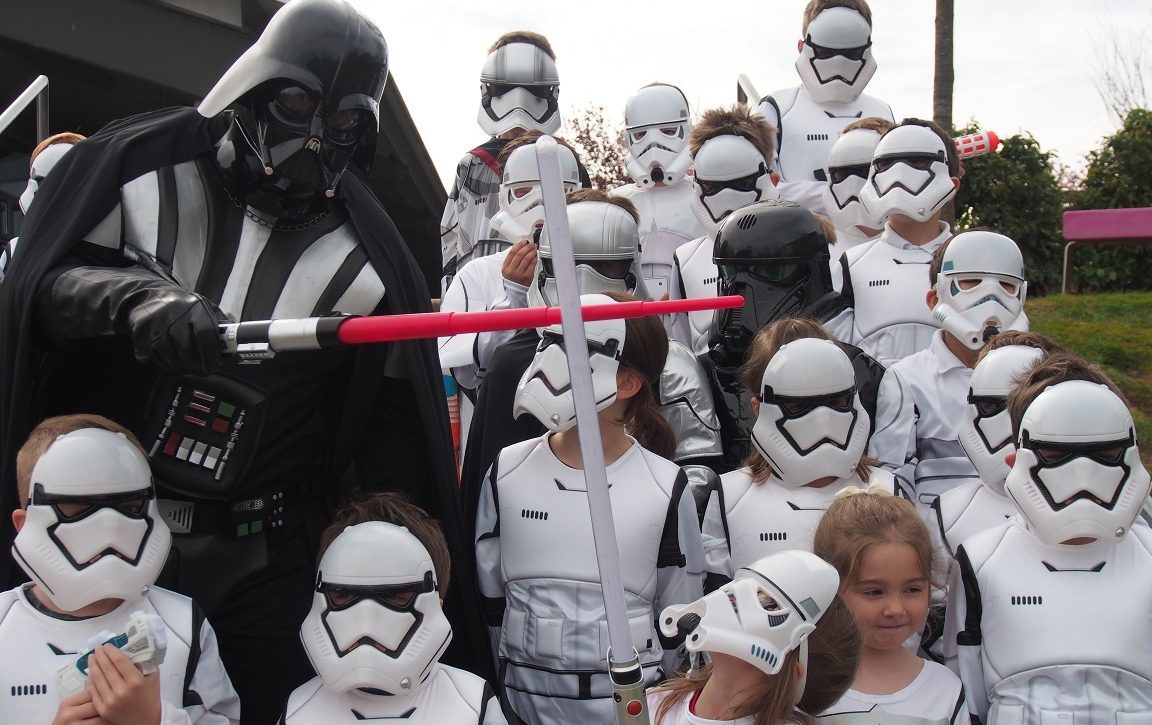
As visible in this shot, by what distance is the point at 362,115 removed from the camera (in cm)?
327

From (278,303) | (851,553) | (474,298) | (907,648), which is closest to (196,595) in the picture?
(278,303)

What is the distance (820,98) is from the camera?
6.62 meters

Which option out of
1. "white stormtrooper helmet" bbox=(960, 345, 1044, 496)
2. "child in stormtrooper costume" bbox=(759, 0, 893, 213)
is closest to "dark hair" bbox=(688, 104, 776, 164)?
"child in stormtrooper costume" bbox=(759, 0, 893, 213)

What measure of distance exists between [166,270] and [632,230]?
6.15 ft

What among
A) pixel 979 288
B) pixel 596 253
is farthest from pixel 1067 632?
pixel 596 253

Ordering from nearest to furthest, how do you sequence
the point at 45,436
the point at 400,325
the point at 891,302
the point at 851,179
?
the point at 400,325 → the point at 45,436 → the point at 891,302 → the point at 851,179

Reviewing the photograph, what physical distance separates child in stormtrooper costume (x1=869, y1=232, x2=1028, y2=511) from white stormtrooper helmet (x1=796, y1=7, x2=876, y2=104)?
2292 mm

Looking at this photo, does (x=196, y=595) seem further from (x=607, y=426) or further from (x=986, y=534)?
(x=986, y=534)

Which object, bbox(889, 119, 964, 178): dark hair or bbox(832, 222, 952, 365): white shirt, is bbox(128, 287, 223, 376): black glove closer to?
bbox(832, 222, 952, 365): white shirt

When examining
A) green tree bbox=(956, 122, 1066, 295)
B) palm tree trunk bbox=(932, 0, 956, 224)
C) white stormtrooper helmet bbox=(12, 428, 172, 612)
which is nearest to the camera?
white stormtrooper helmet bbox=(12, 428, 172, 612)

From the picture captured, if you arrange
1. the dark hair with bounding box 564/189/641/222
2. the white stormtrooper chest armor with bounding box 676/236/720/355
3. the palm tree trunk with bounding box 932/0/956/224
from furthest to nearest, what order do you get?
the palm tree trunk with bounding box 932/0/956/224
the white stormtrooper chest armor with bounding box 676/236/720/355
the dark hair with bounding box 564/189/641/222

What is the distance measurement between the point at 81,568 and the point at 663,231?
3.87 m

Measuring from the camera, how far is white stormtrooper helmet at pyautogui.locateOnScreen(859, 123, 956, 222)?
5195mm

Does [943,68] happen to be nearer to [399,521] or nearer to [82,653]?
[399,521]
